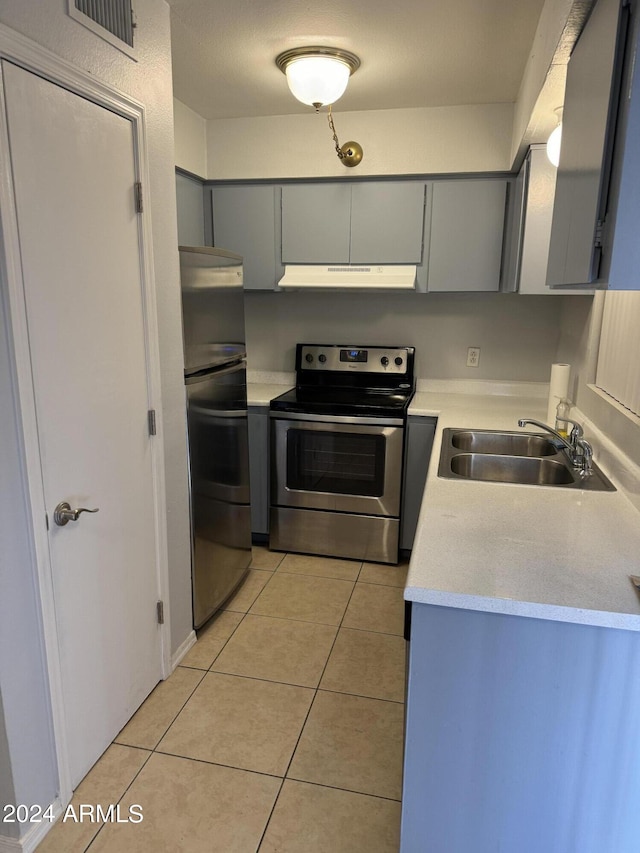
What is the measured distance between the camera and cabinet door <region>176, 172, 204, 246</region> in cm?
299

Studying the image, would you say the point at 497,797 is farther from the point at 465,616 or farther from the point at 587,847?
the point at 465,616

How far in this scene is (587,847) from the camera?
3.83 ft

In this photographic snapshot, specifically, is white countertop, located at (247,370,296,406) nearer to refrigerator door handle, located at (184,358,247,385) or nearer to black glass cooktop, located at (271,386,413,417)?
black glass cooktop, located at (271,386,413,417)

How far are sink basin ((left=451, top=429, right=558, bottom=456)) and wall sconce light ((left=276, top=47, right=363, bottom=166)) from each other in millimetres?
1541

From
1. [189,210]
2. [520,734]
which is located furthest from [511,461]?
[189,210]

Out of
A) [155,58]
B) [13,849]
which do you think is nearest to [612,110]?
[155,58]

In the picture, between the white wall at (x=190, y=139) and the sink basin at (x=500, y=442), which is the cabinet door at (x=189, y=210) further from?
the sink basin at (x=500, y=442)

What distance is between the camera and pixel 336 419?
3.05 meters

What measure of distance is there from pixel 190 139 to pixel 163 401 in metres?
1.81

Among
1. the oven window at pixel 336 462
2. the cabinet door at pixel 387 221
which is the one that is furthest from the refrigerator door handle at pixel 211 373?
the cabinet door at pixel 387 221

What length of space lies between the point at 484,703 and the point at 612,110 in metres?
1.16

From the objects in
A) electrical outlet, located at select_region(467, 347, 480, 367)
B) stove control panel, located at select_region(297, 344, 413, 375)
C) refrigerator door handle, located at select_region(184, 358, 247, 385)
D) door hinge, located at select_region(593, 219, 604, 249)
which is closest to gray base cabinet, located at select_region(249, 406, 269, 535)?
refrigerator door handle, located at select_region(184, 358, 247, 385)

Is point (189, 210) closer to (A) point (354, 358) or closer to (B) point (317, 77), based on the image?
(B) point (317, 77)

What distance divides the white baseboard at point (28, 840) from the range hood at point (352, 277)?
2557mm
